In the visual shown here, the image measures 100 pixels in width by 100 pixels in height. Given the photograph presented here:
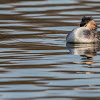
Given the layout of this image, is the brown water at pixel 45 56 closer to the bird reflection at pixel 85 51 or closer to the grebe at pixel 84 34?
the bird reflection at pixel 85 51

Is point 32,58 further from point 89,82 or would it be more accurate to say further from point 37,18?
point 37,18

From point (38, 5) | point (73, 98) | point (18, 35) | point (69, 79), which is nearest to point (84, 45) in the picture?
point (18, 35)

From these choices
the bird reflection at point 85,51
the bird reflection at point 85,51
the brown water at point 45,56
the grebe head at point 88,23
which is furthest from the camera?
the grebe head at point 88,23

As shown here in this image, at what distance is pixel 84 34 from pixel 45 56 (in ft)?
8.29

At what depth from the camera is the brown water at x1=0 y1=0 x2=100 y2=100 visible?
375 inches

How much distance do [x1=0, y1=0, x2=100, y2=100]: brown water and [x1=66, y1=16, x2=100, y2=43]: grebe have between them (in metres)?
0.32

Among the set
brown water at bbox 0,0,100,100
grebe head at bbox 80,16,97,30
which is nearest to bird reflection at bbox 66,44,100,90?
brown water at bbox 0,0,100,100

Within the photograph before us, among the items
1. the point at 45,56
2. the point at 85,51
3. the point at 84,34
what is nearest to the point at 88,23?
the point at 84,34

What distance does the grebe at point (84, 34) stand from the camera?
14.8 meters

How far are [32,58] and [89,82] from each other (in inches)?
105

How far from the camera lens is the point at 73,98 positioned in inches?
354

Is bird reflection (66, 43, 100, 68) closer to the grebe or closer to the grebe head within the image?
the grebe

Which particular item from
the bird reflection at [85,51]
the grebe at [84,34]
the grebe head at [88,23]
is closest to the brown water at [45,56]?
the bird reflection at [85,51]

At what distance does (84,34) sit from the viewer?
15.0m
